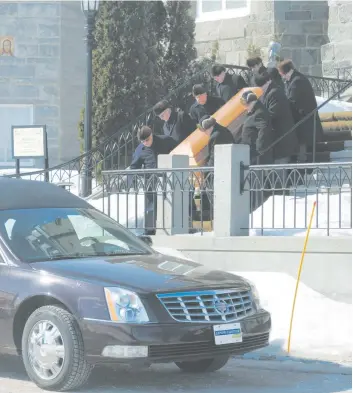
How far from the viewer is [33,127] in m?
19.5

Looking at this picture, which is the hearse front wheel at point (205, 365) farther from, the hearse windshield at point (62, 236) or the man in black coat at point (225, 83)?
the man in black coat at point (225, 83)

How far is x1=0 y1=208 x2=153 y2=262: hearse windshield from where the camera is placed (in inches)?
393

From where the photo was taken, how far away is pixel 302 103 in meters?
18.8

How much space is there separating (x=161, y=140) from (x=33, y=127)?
2908 mm

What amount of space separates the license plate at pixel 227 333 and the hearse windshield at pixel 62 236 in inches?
54.8

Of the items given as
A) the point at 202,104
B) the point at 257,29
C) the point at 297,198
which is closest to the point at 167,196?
the point at 297,198

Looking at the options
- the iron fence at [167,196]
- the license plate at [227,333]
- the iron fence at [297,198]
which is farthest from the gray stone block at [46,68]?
the license plate at [227,333]

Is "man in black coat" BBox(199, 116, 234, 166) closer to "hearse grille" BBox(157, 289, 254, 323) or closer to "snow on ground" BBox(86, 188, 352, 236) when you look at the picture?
"snow on ground" BBox(86, 188, 352, 236)

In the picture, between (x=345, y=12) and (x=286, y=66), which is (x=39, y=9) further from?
(x=286, y=66)

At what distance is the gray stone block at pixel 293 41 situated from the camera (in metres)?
26.2

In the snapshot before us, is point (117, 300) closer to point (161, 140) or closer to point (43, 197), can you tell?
point (43, 197)

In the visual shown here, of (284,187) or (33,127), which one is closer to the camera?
(284,187)

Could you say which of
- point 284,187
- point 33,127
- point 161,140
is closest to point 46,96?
point 33,127

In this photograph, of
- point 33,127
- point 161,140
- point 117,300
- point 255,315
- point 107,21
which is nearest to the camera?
point 117,300
